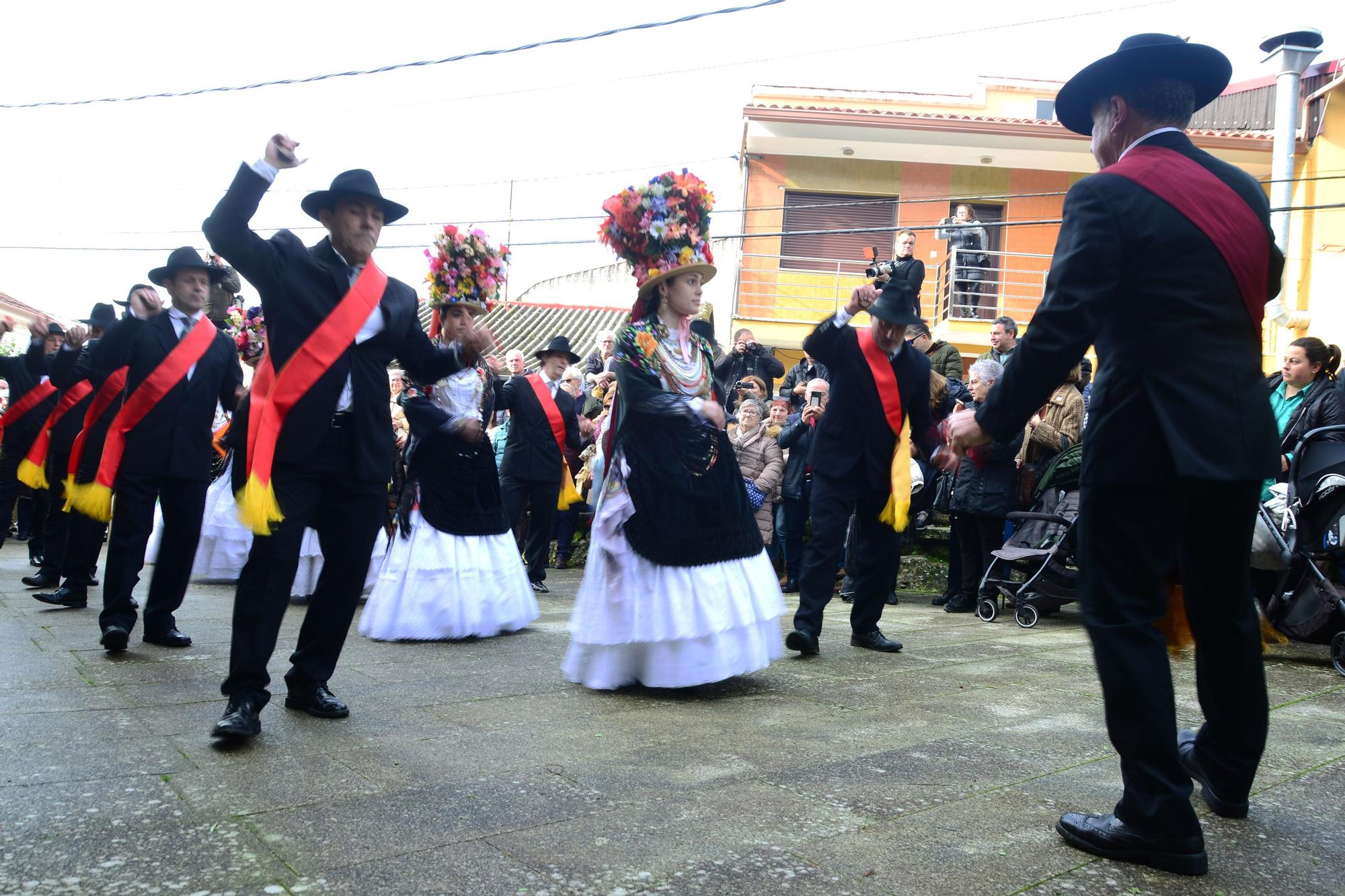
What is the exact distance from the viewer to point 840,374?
607cm

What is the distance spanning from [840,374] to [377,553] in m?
4.11

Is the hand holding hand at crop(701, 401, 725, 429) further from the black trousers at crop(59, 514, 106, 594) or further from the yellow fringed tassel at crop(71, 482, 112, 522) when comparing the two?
the black trousers at crop(59, 514, 106, 594)

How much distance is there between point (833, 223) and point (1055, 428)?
1263cm

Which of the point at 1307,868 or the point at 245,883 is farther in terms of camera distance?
the point at 1307,868

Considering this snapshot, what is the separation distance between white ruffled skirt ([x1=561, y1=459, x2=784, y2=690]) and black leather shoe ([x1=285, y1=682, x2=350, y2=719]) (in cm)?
113

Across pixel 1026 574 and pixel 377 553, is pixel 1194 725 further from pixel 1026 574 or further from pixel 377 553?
pixel 377 553

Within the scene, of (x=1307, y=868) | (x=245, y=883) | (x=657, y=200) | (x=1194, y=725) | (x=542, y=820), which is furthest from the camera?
(x=657, y=200)

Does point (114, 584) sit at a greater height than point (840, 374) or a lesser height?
lesser

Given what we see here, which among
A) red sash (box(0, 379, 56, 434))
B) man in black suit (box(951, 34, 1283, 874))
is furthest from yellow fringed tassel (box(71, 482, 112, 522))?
man in black suit (box(951, 34, 1283, 874))

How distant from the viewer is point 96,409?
6875mm

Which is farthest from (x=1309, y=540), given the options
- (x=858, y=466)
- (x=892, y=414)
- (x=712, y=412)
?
(x=712, y=412)

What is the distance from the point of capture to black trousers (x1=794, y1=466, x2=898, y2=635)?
5902 mm

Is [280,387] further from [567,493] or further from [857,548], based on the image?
[567,493]

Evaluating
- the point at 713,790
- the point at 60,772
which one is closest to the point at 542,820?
the point at 713,790
